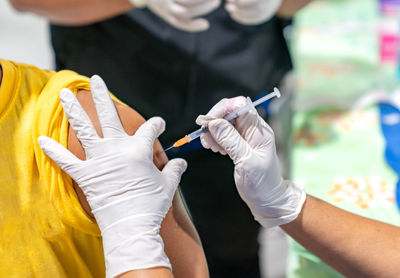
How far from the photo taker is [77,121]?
0.83 m

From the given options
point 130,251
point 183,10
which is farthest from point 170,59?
point 130,251

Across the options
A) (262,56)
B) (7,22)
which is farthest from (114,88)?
(7,22)

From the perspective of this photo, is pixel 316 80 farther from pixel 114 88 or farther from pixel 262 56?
pixel 114 88

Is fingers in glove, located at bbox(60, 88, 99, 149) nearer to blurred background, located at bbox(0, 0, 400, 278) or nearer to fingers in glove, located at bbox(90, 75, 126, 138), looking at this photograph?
fingers in glove, located at bbox(90, 75, 126, 138)

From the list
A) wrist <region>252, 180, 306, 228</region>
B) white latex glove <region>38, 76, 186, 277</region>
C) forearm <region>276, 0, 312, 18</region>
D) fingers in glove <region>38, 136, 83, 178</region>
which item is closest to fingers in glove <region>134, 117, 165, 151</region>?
white latex glove <region>38, 76, 186, 277</region>

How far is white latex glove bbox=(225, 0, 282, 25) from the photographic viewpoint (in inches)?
53.7

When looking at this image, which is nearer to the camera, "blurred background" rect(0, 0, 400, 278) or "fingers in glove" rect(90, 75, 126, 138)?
"fingers in glove" rect(90, 75, 126, 138)

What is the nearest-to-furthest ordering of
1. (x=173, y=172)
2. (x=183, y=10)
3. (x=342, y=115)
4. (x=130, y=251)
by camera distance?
(x=130, y=251) → (x=173, y=172) → (x=183, y=10) → (x=342, y=115)

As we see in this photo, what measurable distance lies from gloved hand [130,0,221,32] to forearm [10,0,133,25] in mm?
73

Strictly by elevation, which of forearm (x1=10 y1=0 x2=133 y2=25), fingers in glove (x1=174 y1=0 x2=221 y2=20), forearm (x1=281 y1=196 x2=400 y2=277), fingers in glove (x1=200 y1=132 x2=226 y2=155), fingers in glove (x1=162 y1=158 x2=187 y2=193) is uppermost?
fingers in glove (x1=174 y1=0 x2=221 y2=20)

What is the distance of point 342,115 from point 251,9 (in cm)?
51

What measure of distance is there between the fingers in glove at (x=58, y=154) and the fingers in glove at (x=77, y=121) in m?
0.04

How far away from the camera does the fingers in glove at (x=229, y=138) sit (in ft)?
2.94

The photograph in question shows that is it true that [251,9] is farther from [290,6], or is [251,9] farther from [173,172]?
[173,172]
